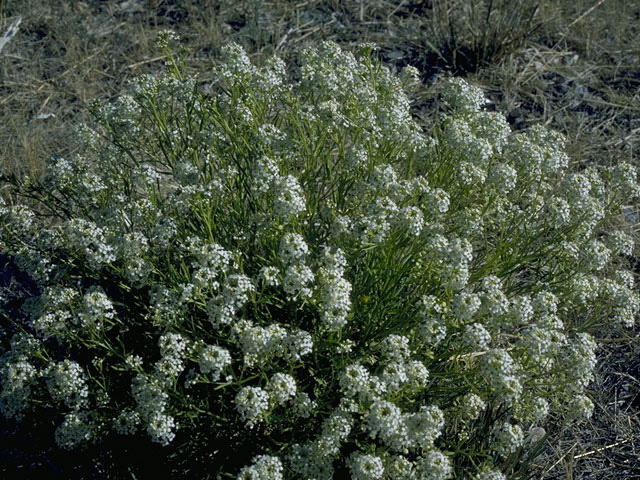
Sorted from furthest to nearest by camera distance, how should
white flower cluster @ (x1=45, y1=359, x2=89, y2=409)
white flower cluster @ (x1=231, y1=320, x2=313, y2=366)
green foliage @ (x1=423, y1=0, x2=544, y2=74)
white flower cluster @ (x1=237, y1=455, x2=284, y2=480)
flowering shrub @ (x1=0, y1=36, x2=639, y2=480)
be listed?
1. green foliage @ (x1=423, y1=0, x2=544, y2=74)
2. white flower cluster @ (x1=45, y1=359, x2=89, y2=409)
3. flowering shrub @ (x1=0, y1=36, x2=639, y2=480)
4. white flower cluster @ (x1=231, y1=320, x2=313, y2=366)
5. white flower cluster @ (x1=237, y1=455, x2=284, y2=480)

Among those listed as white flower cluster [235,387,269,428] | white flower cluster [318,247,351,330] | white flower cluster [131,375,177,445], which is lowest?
white flower cluster [131,375,177,445]

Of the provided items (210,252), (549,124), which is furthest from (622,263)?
(210,252)

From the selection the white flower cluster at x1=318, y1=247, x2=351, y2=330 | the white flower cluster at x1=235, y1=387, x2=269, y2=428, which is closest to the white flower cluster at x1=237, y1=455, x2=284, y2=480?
the white flower cluster at x1=235, y1=387, x2=269, y2=428

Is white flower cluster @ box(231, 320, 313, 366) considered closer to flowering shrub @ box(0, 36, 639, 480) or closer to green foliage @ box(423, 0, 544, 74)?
flowering shrub @ box(0, 36, 639, 480)

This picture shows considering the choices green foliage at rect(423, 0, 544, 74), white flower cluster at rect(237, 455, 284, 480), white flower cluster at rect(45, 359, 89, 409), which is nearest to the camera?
white flower cluster at rect(237, 455, 284, 480)

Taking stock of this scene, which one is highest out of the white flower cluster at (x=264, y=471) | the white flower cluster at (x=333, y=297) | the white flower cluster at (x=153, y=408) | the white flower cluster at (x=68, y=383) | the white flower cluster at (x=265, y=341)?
the white flower cluster at (x=333, y=297)

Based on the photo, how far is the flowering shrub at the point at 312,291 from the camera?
3037mm

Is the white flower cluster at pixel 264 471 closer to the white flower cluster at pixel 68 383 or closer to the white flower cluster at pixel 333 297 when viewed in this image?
the white flower cluster at pixel 333 297

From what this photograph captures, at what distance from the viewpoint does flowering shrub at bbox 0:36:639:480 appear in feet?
9.96

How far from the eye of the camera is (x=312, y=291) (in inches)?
125

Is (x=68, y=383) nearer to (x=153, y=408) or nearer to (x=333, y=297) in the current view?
(x=153, y=408)

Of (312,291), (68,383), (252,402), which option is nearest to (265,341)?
(252,402)

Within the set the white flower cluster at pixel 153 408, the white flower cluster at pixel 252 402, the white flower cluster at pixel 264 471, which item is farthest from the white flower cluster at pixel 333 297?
the white flower cluster at pixel 153 408

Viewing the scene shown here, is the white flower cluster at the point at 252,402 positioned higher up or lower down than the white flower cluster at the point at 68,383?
higher up
